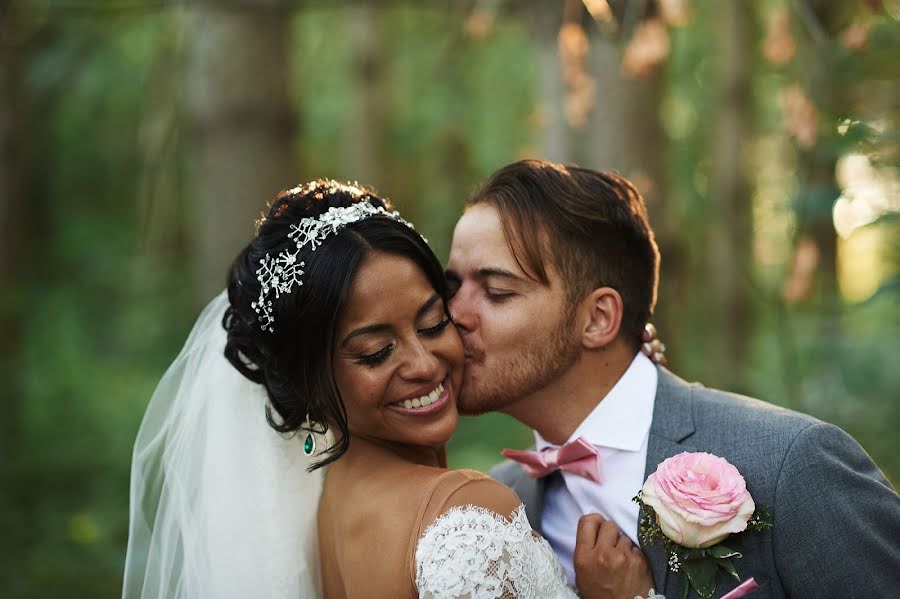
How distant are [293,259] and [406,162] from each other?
40.6ft

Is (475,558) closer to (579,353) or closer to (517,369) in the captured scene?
(517,369)

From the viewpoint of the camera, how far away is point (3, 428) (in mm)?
7285

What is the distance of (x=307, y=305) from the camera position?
260 centimetres

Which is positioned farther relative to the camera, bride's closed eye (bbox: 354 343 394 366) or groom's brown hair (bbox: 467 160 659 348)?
groom's brown hair (bbox: 467 160 659 348)

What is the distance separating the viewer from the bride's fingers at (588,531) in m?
2.74

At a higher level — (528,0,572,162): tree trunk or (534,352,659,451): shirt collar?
(528,0,572,162): tree trunk

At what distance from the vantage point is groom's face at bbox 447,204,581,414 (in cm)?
311

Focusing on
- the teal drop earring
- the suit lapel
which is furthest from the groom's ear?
the teal drop earring

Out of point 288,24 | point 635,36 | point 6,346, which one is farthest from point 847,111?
point 6,346

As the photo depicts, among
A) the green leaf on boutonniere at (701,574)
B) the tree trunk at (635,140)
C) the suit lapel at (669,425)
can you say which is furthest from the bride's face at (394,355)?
the tree trunk at (635,140)

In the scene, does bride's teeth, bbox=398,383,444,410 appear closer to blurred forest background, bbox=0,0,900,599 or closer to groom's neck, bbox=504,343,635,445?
groom's neck, bbox=504,343,635,445

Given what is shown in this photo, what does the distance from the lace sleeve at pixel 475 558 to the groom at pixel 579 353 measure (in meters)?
0.49

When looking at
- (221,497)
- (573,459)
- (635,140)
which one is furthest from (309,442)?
(635,140)

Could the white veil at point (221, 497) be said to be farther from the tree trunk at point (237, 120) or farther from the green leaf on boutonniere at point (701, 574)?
the tree trunk at point (237, 120)
